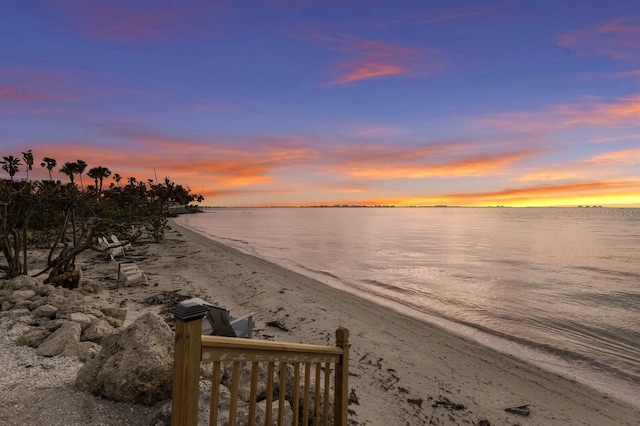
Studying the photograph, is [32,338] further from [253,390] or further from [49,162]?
[49,162]

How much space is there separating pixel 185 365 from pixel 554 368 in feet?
34.7

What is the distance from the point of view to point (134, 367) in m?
4.52

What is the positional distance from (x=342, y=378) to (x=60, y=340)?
5219mm

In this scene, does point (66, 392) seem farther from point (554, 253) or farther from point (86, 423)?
point (554, 253)

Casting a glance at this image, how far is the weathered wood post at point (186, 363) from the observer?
2.57 meters

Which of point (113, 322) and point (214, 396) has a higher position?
point (214, 396)

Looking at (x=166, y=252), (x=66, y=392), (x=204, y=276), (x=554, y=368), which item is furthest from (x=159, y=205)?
(x=554, y=368)

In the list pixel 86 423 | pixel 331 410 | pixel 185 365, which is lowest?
pixel 331 410


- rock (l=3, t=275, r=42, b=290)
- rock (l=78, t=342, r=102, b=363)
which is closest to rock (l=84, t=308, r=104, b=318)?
rock (l=78, t=342, r=102, b=363)

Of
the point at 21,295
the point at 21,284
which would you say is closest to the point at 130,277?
the point at 21,284

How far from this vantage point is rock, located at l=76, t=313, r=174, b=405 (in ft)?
14.7

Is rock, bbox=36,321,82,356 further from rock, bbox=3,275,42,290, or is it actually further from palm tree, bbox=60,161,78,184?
palm tree, bbox=60,161,78,184

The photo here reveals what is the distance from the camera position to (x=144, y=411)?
4.36 m

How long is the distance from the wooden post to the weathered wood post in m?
2.04
